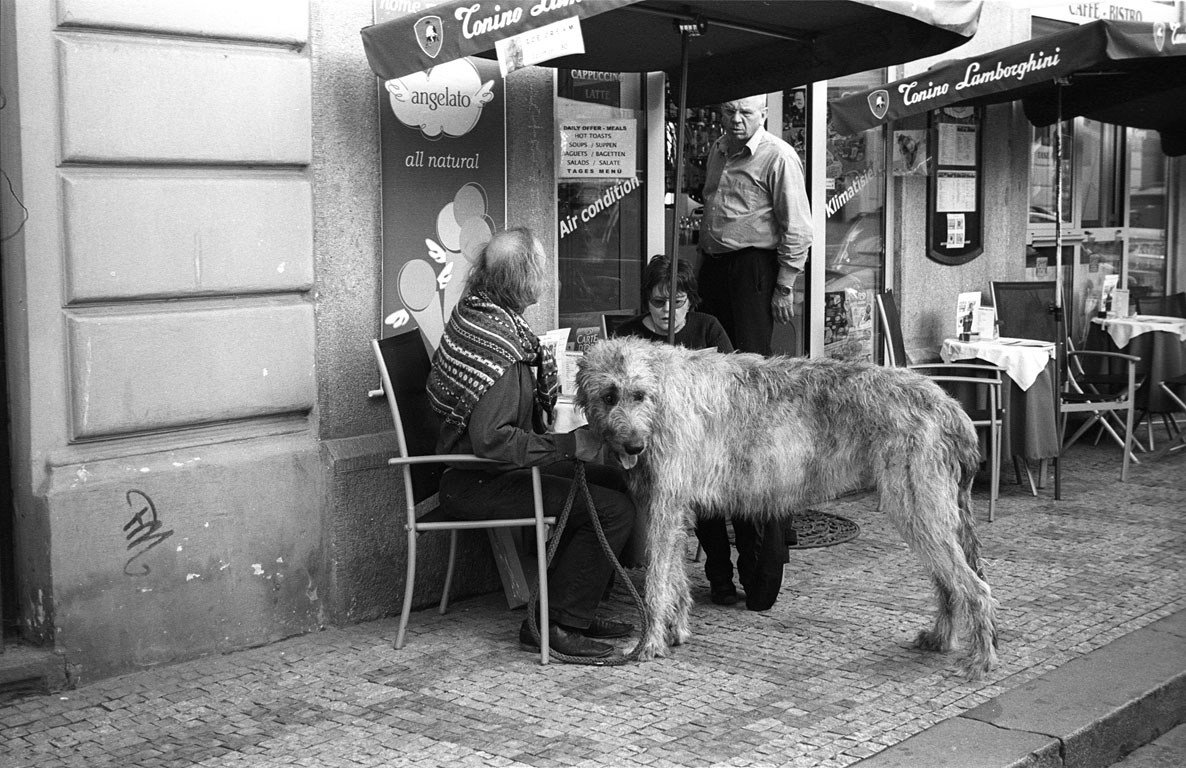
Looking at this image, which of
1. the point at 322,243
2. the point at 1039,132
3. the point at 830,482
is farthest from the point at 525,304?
the point at 1039,132

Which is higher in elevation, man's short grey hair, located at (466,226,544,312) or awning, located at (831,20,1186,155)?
awning, located at (831,20,1186,155)

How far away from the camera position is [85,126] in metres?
4.80

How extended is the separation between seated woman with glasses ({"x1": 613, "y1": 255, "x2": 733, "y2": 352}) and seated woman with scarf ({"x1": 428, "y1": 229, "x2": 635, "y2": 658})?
792 mm

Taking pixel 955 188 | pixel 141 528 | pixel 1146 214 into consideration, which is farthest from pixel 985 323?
pixel 141 528

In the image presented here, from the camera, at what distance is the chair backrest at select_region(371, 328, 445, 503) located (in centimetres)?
546

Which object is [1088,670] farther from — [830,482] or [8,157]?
[8,157]

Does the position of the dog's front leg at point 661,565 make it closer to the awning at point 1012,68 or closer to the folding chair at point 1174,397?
the awning at point 1012,68

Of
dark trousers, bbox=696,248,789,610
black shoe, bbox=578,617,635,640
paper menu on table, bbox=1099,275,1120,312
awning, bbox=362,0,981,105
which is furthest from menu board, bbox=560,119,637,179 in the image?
paper menu on table, bbox=1099,275,1120,312

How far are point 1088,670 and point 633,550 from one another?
1831 millimetres

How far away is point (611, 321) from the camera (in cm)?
709

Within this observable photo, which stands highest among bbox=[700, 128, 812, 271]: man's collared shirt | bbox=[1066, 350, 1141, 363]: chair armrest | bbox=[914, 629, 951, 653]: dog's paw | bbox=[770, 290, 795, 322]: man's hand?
bbox=[700, 128, 812, 271]: man's collared shirt

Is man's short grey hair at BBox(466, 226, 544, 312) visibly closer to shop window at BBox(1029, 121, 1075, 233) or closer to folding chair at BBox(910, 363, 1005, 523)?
folding chair at BBox(910, 363, 1005, 523)

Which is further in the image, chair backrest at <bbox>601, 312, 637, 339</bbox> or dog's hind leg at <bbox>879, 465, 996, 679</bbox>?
chair backrest at <bbox>601, 312, 637, 339</bbox>

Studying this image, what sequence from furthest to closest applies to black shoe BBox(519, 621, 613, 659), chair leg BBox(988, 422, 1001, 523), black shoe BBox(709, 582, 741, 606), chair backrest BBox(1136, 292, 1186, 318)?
chair backrest BBox(1136, 292, 1186, 318) → chair leg BBox(988, 422, 1001, 523) → black shoe BBox(709, 582, 741, 606) → black shoe BBox(519, 621, 613, 659)
